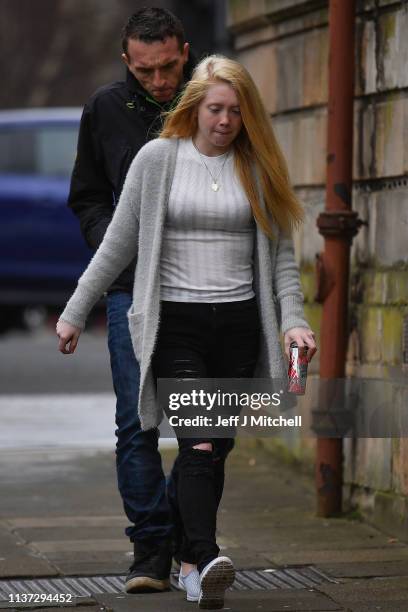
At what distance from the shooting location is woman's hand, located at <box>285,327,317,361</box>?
534 cm

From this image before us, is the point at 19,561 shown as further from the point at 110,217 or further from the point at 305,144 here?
the point at 305,144

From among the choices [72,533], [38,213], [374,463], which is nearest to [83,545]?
[72,533]

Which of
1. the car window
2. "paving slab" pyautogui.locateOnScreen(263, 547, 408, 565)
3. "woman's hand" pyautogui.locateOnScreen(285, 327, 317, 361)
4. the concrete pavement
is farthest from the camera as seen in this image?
the car window

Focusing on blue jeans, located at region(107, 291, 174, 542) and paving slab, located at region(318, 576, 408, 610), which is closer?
paving slab, located at region(318, 576, 408, 610)

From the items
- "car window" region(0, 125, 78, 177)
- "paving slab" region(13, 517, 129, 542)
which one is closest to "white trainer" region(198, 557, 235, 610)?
"paving slab" region(13, 517, 129, 542)

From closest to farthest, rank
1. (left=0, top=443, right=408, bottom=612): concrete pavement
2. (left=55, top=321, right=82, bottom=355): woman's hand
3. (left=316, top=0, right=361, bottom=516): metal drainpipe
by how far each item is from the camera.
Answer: (left=55, top=321, right=82, bottom=355): woman's hand
(left=0, top=443, right=408, bottom=612): concrete pavement
(left=316, top=0, right=361, bottom=516): metal drainpipe

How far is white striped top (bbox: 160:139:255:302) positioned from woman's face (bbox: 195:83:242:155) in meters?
0.10

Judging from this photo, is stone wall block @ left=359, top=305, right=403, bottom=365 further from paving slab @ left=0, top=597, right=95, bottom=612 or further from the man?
paving slab @ left=0, top=597, right=95, bottom=612

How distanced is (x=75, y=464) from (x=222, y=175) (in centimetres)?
351

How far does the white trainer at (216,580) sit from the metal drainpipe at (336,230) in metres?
1.95

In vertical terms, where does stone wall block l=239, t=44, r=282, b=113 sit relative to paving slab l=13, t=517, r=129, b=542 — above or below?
above

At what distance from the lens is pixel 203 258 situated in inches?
213

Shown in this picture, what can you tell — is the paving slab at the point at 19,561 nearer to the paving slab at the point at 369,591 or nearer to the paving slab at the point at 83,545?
the paving slab at the point at 83,545

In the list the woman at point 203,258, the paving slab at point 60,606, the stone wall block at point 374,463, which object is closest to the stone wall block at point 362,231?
the stone wall block at point 374,463
